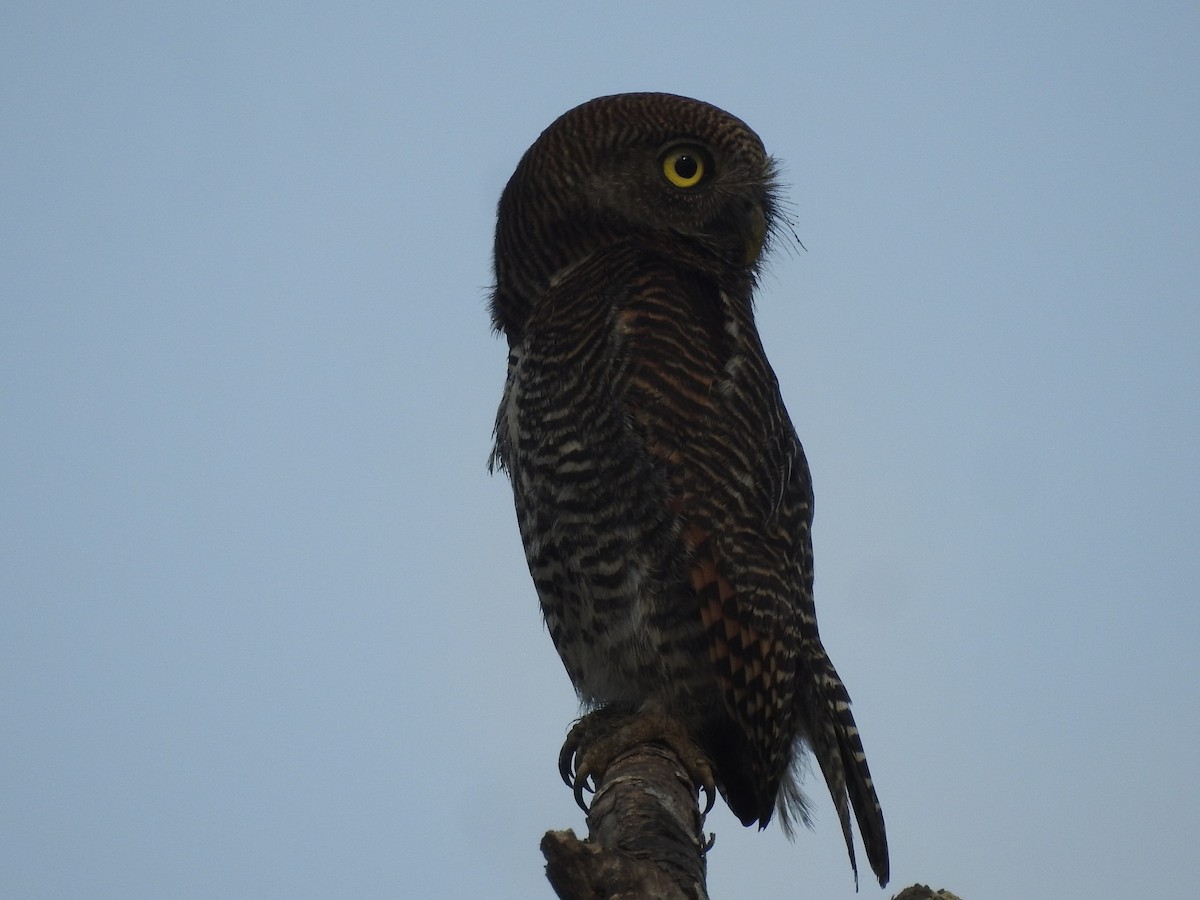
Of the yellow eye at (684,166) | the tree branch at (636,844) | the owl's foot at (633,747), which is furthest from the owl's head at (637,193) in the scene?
the tree branch at (636,844)

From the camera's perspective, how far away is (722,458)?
19.4 feet

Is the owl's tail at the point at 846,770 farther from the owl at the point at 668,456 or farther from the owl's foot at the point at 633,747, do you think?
the owl's foot at the point at 633,747

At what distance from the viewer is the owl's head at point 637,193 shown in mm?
6641

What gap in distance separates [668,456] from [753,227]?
1700 mm

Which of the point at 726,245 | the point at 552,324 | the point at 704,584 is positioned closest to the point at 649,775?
the point at 704,584

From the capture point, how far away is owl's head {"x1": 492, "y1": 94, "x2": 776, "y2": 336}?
664 centimetres

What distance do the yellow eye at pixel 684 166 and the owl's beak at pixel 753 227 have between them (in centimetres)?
32

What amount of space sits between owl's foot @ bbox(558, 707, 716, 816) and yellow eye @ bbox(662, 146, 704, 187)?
109 inches

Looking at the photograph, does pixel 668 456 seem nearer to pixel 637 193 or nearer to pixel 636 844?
pixel 637 193

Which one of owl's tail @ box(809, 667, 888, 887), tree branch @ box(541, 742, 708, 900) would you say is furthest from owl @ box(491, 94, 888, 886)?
tree branch @ box(541, 742, 708, 900)

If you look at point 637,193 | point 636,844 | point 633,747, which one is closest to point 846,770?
point 633,747

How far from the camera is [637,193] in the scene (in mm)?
6660

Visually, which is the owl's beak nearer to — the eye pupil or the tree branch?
the eye pupil

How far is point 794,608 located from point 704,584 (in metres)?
0.59
